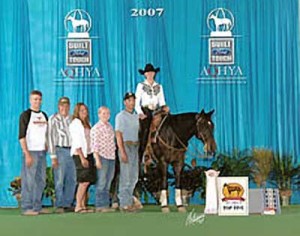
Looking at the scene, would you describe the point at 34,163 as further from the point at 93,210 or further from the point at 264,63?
the point at 264,63

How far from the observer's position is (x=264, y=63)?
7.03 m

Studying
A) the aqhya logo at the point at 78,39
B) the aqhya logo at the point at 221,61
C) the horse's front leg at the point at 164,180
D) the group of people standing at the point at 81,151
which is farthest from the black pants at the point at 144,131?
the aqhya logo at the point at 78,39

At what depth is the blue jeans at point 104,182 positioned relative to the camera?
688 centimetres

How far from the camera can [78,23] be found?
704 centimetres

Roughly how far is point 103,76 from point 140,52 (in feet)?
1.47

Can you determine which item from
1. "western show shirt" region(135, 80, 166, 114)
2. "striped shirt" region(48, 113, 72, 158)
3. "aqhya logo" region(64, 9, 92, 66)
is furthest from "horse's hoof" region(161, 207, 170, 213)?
"aqhya logo" region(64, 9, 92, 66)

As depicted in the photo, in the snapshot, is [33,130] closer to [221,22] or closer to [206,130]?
[206,130]

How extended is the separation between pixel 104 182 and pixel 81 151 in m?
0.38

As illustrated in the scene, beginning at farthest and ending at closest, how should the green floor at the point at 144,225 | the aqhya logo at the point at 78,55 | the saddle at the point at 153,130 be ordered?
the aqhya logo at the point at 78,55 → the saddle at the point at 153,130 → the green floor at the point at 144,225

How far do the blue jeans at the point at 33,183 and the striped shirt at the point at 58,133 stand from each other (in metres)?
0.12

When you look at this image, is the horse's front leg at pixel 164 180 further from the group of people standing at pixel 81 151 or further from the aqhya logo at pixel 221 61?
the aqhya logo at pixel 221 61

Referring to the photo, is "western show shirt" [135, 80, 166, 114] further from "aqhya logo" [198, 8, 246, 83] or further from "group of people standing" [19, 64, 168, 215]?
"aqhya logo" [198, 8, 246, 83]

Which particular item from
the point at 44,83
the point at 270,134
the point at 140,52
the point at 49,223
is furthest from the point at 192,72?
the point at 49,223

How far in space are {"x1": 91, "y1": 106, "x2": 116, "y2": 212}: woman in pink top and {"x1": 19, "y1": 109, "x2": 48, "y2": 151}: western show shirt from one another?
1.62 ft
